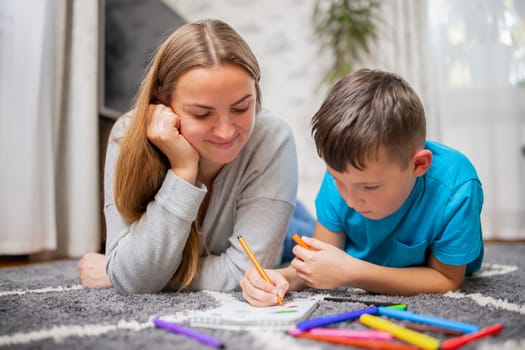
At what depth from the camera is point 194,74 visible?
0.86 m

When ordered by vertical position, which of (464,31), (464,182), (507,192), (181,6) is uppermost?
(181,6)

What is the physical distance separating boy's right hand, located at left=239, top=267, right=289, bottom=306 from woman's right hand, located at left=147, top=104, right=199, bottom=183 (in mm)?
224

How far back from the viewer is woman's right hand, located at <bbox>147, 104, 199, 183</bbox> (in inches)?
35.0

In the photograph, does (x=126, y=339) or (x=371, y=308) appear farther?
(x=371, y=308)

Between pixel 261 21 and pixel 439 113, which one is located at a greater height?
pixel 261 21

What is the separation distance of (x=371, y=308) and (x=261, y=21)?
2.44 m

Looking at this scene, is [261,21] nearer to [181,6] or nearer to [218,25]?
[181,6]

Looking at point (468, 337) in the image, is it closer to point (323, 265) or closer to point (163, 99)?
point (323, 265)

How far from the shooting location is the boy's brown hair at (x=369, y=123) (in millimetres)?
766

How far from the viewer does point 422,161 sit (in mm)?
821

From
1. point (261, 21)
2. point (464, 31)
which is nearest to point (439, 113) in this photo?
point (464, 31)

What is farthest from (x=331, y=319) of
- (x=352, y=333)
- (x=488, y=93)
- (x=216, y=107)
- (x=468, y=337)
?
(x=488, y=93)

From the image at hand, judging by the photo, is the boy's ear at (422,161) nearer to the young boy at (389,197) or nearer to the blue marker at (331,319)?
the young boy at (389,197)

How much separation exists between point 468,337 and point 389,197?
0.98ft
